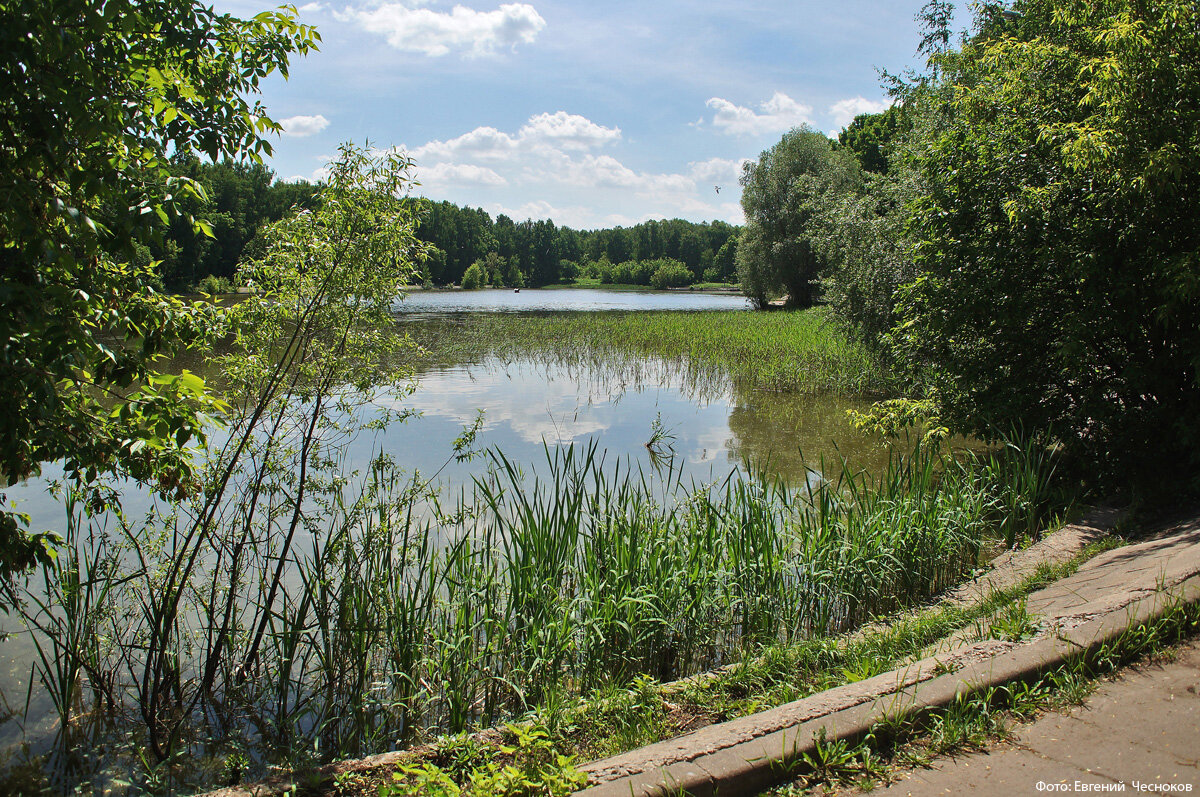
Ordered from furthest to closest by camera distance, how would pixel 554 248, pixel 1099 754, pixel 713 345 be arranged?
pixel 554 248 → pixel 713 345 → pixel 1099 754

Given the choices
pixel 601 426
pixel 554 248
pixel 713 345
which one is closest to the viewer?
pixel 601 426

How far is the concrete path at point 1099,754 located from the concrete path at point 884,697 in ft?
0.82

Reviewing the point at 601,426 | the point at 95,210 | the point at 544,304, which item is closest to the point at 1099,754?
the point at 95,210

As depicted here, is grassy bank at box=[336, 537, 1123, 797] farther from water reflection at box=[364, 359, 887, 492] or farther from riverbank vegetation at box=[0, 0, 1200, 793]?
water reflection at box=[364, 359, 887, 492]

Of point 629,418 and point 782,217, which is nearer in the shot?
point 629,418

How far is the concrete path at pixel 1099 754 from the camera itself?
8.50ft

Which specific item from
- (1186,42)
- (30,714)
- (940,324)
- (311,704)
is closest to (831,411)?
(940,324)

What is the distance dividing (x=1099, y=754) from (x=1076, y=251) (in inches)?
230

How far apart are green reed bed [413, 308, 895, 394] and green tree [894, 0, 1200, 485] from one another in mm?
7546

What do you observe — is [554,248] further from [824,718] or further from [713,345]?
[824,718]

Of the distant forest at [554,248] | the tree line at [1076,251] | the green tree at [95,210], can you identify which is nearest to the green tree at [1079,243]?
the tree line at [1076,251]

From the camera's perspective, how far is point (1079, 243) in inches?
278

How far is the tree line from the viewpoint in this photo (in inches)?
246

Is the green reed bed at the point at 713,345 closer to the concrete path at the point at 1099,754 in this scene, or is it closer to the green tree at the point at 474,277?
the concrete path at the point at 1099,754
